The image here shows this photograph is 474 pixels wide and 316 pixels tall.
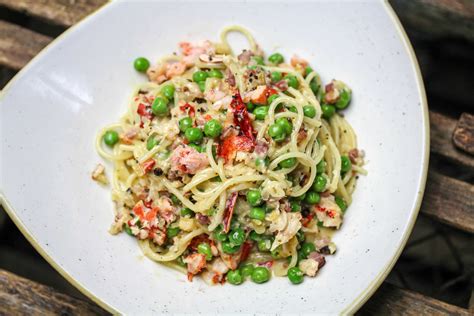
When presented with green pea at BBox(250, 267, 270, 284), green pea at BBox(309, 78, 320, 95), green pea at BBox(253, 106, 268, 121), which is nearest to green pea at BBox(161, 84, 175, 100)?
green pea at BBox(253, 106, 268, 121)

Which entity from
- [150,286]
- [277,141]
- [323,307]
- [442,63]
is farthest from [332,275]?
[442,63]

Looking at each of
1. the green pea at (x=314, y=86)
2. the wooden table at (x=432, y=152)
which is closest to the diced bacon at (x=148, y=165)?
the wooden table at (x=432, y=152)

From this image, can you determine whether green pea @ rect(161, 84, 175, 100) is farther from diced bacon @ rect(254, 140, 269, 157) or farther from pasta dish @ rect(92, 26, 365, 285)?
diced bacon @ rect(254, 140, 269, 157)

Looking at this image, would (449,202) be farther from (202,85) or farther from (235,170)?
(202,85)

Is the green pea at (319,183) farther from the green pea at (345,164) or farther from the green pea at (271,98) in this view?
the green pea at (271,98)

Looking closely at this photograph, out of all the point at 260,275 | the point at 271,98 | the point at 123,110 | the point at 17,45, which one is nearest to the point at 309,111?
the point at 271,98

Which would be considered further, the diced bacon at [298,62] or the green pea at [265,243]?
the diced bacon at [298,62]
